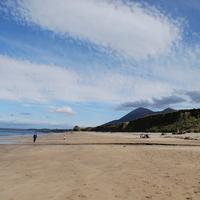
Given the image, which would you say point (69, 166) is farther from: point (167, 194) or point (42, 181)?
point (167, 194)

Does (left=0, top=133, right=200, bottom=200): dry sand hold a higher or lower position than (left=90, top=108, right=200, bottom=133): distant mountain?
lower

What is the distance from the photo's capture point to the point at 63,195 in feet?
49.7

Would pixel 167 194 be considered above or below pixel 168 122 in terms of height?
below

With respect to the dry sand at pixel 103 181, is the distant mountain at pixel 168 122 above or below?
above

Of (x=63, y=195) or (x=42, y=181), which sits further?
(x=42, y=181)

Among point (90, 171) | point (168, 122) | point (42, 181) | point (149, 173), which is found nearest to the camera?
point (42, 181)

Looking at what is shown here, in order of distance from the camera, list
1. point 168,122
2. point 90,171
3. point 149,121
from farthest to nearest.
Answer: point 149,121 < point 168,122 < point 90,171

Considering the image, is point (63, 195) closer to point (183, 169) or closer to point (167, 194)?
point (167, 194)

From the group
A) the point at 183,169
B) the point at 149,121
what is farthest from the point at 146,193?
the point at 149,121

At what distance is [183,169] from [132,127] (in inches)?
5163

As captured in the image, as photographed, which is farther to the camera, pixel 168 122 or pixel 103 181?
pixel 168 122

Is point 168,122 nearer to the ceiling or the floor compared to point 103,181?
nearer to the ceiling

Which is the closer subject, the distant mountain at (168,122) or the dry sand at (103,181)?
the dry sand at (103,181)

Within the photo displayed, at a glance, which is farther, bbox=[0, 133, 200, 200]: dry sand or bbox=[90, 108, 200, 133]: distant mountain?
bbox=[90, 108, 200, 133]: distant mountain
